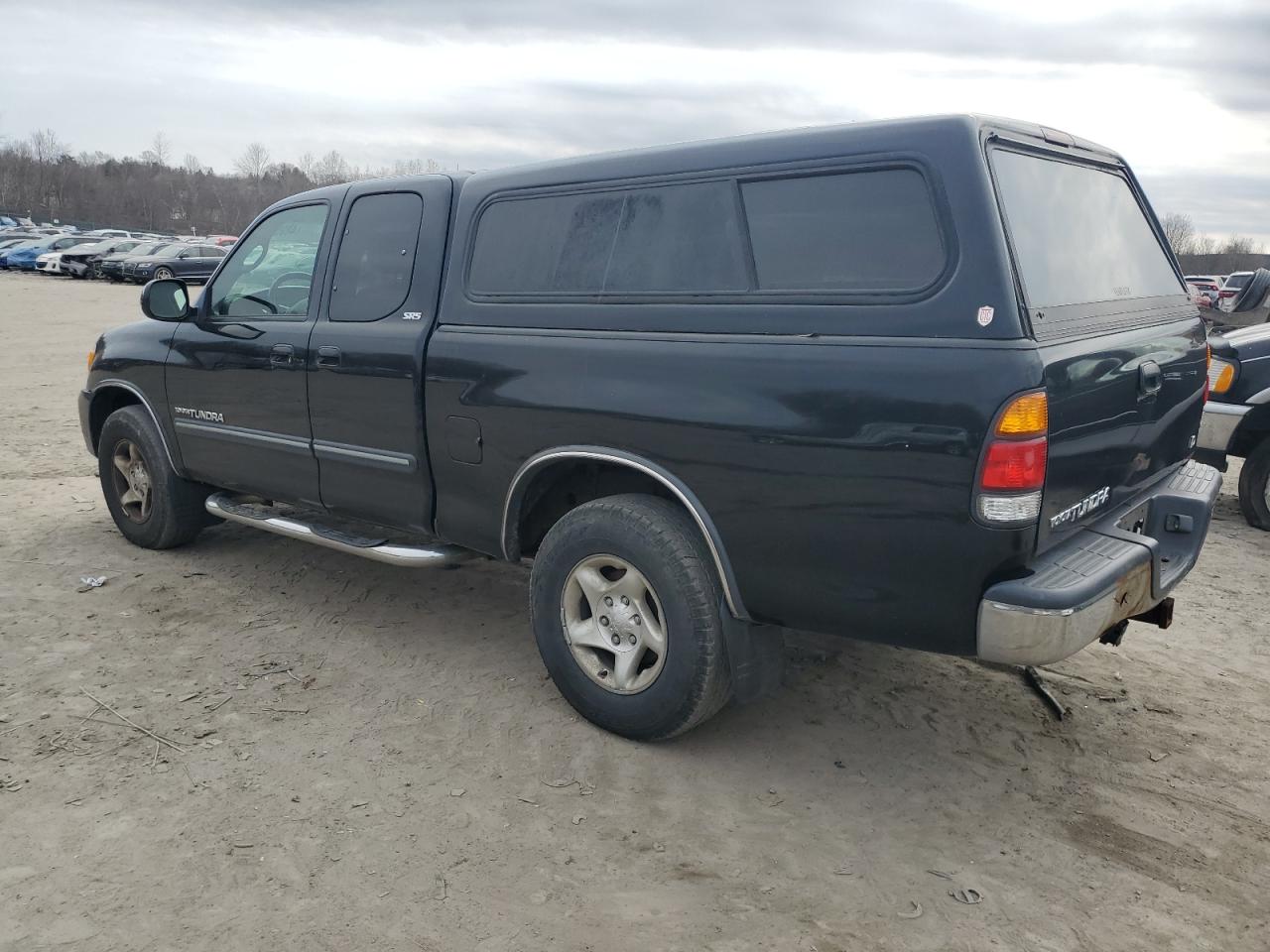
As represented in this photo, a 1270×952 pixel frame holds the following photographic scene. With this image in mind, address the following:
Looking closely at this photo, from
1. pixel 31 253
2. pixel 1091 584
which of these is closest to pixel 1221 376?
pixel 1091 584

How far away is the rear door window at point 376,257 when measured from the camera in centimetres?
437

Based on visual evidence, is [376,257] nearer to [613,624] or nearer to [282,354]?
[282,354]

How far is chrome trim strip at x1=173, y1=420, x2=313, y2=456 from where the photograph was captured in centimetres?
476

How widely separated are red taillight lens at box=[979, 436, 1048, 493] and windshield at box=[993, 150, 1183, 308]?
46cm

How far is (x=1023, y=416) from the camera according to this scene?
2768mm

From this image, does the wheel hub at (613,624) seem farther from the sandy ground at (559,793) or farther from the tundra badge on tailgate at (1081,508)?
the tundra badge on tailgate at (1081,508)

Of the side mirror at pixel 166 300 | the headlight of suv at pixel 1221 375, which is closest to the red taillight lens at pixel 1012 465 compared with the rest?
the side mirror at pixel 166 300

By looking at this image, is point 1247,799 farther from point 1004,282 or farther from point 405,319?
point 405,319

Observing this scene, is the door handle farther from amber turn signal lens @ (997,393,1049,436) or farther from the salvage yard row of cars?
the salvage yard row of cars

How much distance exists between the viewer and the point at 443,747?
3.71 metres

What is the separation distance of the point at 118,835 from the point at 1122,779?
326 cm

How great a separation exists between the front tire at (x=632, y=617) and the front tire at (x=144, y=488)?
9.16 feet

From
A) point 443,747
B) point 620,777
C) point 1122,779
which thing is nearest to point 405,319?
point 443,747

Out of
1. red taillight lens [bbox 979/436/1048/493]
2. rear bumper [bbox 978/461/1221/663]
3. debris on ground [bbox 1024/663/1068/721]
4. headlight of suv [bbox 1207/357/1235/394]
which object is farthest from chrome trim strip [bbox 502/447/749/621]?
headlight of suv [bbox 1207/357/1235/394]
